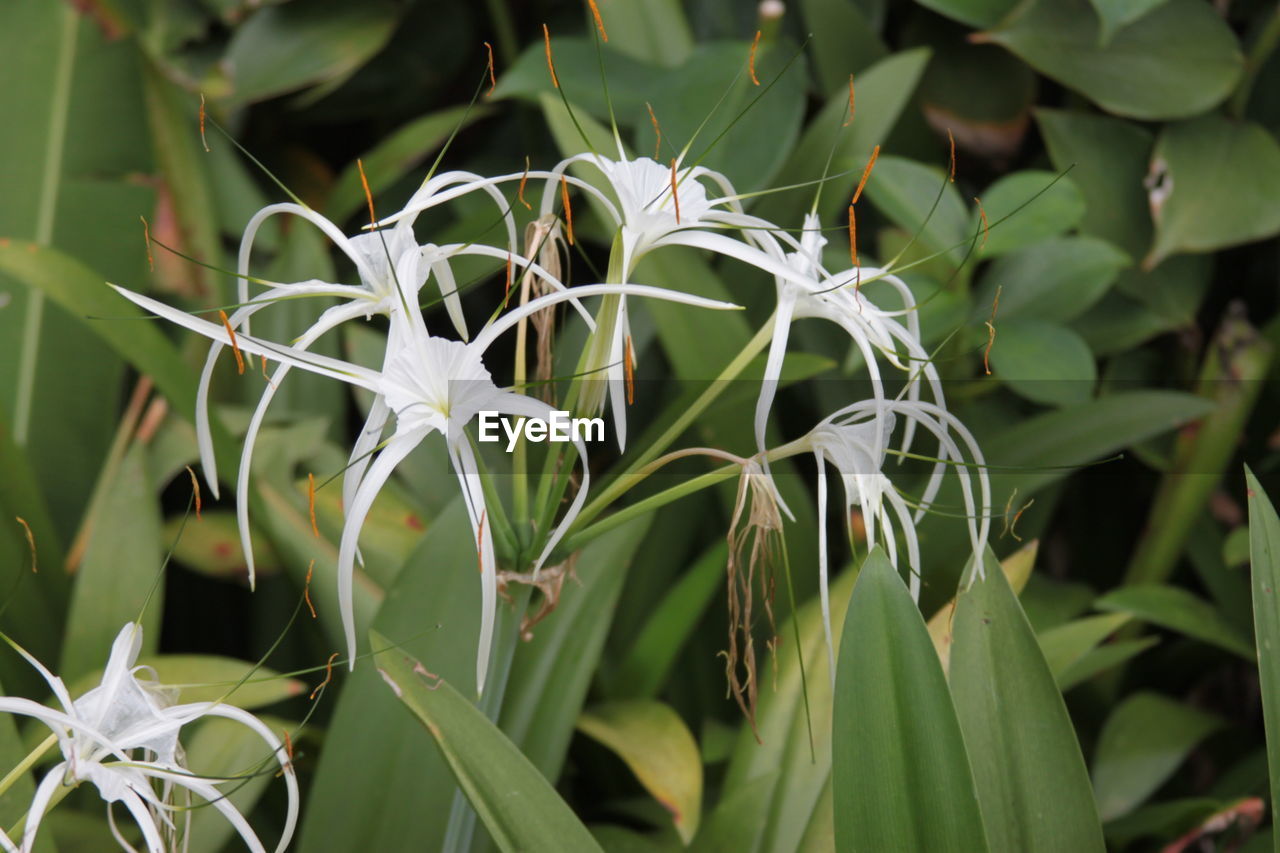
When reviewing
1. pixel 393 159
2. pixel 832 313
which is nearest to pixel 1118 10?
pixel 832 313

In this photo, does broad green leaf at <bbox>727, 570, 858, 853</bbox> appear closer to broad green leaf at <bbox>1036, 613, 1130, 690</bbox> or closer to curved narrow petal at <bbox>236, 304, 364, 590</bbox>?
broad green leaf at <bbox>1036, 613, 1130, 690</bbox>

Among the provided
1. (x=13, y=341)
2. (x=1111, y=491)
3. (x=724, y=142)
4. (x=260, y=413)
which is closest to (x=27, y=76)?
(x=13, y=341)

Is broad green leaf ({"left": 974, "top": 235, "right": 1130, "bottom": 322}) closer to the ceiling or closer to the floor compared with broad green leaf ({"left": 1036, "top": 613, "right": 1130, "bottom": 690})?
closer to the ceiling

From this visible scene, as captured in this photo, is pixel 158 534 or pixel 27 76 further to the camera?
pixel 27 76

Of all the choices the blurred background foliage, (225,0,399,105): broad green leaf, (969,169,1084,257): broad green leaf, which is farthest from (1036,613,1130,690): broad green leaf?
(225,0,399,105): broad green leaf

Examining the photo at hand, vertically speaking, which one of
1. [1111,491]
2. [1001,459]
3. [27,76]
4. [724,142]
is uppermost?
[27,76]

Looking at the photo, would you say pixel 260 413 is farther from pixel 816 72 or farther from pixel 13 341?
pixel 816 72
